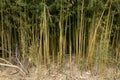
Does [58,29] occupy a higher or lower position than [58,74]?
higher

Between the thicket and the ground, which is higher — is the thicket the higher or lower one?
the higher one

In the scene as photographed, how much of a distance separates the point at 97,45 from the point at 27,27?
826mm

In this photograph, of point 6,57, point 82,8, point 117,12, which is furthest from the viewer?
point 6,57

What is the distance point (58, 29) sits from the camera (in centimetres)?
292

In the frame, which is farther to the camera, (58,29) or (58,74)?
(58,29)

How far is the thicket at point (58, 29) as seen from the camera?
271 cm

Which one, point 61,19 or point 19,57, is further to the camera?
point 19,57

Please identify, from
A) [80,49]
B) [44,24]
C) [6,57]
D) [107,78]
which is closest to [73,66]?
[80,49]

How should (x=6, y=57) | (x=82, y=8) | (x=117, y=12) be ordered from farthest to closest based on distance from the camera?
(x=6, y=57) < (x=117, y=12) < (x=82, y=8)

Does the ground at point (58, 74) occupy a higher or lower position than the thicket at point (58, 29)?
lower

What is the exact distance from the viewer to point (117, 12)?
→ 2.84 meters

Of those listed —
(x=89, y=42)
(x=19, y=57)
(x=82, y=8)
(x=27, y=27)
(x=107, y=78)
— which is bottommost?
(x=107, y=78)

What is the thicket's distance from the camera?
8.89 feet

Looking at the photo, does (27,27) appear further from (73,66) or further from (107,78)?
(107,78)
